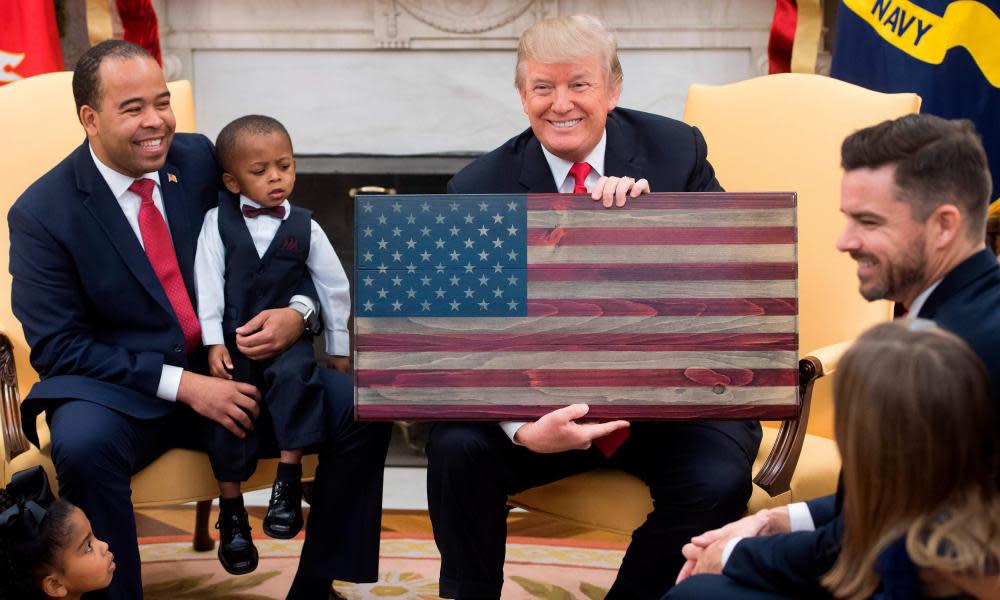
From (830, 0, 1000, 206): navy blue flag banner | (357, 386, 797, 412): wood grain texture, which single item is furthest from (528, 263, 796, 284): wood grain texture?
(830, 0, 1000, 206): navy blue flag banner

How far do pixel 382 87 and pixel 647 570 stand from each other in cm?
265

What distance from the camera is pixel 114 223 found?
2.91 metres

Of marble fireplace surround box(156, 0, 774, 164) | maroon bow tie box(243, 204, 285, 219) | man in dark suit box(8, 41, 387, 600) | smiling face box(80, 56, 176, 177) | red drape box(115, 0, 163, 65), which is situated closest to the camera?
man in dark suit box(8, 41, 387, 600)

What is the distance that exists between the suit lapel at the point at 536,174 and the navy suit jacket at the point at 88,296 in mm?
859

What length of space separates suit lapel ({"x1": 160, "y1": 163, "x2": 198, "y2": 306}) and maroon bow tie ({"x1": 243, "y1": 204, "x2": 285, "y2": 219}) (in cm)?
15

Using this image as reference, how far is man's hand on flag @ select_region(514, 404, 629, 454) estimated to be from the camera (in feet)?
7.94

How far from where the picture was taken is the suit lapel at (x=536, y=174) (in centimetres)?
285

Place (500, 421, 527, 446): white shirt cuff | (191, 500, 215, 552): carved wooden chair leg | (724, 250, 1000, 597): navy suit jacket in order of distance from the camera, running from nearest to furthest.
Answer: (724, 250, 1000, 597): navy suit jacket, (500, 421, 527, 446): white shirt cuff, (191, 500, 215, 552): carved wooden chair leg

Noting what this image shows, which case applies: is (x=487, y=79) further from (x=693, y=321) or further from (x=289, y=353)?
(x=693, y=321)

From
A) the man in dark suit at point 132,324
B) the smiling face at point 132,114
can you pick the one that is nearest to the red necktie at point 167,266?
the man in dark suit at point 132,324

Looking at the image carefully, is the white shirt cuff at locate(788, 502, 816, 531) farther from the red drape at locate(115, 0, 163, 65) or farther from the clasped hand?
the red drape at locate(115, 0, 163, 65)

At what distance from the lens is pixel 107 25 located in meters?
4.18

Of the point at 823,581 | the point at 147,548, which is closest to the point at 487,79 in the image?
the point at 147,548

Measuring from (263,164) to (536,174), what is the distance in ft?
2.26
